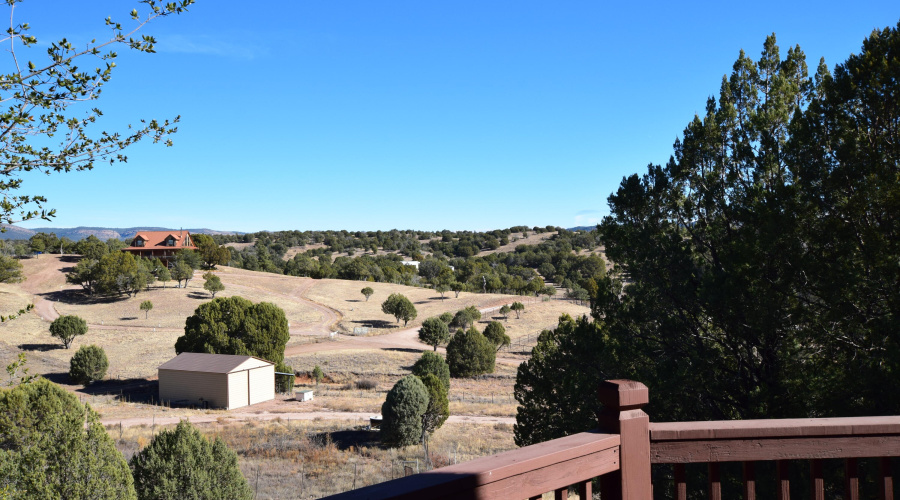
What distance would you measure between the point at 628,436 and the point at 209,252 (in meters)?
86.6

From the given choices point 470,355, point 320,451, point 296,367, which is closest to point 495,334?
point 470,355

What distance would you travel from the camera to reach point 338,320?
6319 cm

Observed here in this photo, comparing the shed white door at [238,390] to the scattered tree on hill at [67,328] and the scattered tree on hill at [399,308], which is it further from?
the scattered tree on hill at [399,308]

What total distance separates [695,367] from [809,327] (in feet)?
6.20

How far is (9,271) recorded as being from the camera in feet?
200

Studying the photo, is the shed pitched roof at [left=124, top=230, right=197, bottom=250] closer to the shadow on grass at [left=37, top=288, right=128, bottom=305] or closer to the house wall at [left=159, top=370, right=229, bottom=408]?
the shadow on grass at [left=37, top=288, right=128, bottom=305]

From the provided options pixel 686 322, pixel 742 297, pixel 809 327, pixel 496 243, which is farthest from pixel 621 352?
pixel 496 243

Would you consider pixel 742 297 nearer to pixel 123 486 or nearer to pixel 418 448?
pixel 123 486

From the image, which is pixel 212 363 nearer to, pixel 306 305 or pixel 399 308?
pixel 399 308

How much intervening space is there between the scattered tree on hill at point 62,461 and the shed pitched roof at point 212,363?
73.7 feet

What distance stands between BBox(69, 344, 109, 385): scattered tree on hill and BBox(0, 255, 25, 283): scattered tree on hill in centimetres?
3300

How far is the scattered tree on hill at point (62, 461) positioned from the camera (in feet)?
31.5

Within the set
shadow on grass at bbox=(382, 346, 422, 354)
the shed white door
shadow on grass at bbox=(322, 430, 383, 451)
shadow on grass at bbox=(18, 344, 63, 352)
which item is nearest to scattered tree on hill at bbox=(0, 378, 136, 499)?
shadow on grass at bbox=(322, 430, 383, 451)

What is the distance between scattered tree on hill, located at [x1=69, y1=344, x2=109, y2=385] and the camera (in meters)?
36.0
